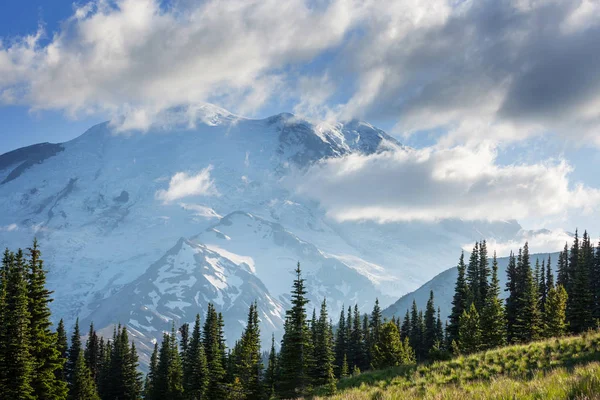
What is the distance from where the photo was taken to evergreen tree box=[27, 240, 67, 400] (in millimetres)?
41344

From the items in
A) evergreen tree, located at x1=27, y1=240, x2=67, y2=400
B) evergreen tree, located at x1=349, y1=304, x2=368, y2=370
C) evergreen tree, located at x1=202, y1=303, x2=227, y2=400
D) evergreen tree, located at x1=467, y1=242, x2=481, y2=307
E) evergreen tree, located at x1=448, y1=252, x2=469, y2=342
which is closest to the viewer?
evergreen tree, located at x1=27, y1=240, x2=67, y2=400

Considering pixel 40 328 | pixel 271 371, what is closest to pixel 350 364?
pixel 271 371

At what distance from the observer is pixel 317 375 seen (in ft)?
210

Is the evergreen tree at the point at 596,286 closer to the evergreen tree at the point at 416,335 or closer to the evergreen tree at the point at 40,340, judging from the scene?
the evergreen tree at the point at 416,335

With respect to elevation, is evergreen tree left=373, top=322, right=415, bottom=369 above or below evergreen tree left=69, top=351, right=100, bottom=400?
above

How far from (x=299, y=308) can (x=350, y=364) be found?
194 ft

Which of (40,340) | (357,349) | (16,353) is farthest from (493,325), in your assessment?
(16,353)

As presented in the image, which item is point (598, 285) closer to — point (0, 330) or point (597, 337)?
point (597, 337)

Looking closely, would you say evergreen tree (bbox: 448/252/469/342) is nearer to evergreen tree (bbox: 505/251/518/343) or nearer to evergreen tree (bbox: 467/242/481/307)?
evergreen tree (bbox: 467/242/481/307)

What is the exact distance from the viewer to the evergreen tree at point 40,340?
136 feet

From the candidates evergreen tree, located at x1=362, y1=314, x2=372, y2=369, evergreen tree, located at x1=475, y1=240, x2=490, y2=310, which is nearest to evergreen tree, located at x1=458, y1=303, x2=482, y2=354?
evergreen tree, located at x1=475, y1=240, x2=490, y2=310

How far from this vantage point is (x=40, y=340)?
138ft

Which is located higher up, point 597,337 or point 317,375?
point 597,337

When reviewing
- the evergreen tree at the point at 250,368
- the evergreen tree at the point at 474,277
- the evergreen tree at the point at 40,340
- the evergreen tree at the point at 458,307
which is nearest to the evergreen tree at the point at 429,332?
the evergreen tree at the point at 474,277
